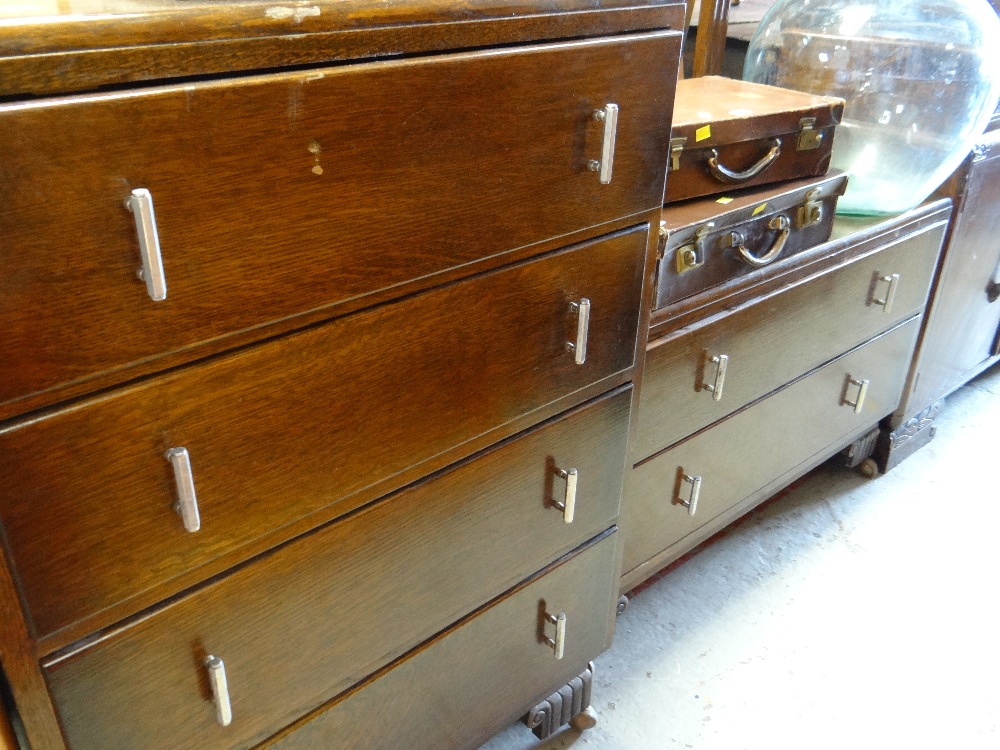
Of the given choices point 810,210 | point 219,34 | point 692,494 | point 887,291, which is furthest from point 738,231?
point 219,34

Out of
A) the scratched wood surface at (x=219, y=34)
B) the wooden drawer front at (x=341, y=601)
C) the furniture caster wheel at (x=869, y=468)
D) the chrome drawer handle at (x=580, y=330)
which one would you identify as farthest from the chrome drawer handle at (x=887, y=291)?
the scratched wood surface at (x=219, y=34)

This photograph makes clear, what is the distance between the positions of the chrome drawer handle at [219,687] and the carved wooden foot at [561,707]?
56cm

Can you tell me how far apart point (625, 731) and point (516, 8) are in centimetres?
106

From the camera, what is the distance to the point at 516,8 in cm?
70

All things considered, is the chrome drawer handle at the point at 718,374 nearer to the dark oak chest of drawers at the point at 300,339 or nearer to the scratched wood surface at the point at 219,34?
the dark oak chest of drawers at the point at 300,339

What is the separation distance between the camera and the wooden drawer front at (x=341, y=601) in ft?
2.27

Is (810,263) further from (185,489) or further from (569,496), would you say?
(185,489)

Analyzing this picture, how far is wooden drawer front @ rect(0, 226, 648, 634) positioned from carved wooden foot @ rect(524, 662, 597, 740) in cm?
50

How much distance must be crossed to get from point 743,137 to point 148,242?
934 millimetres

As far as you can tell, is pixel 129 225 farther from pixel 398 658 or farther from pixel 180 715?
pixel 398 658

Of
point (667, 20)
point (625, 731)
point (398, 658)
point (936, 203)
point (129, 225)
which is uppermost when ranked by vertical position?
point (667, 20)

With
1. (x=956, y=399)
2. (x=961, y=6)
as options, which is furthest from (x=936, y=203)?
(x=956, y=399)

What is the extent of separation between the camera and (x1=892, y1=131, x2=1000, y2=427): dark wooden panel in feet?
5.42

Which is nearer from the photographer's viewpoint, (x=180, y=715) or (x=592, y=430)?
(x=180, y=715)
